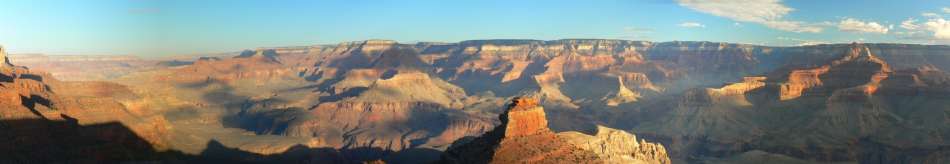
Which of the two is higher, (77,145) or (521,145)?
(521,145)

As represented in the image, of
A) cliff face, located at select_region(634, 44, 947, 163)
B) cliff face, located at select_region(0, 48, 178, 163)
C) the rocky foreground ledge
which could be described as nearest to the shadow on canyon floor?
cliff face, located at select_region(0, 48, 178, 163)

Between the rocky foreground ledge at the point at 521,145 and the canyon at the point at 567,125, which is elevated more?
the rocky foreground ledge at the point at 521,145

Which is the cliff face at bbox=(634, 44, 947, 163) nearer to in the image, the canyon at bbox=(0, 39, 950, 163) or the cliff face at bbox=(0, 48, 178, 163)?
the canyon at bbox=(0, 39, 950, 163)

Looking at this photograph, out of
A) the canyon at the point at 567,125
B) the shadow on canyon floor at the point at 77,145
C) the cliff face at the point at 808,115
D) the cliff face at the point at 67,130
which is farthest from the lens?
the cliff face at the point at 808,115

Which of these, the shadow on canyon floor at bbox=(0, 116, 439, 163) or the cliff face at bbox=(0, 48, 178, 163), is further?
the cliff face at bbox=(0, 48, 178, 163)

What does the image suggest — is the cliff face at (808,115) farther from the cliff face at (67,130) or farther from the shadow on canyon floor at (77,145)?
the cliff face at (67,130)

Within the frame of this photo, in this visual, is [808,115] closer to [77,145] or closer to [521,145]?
[521,145]

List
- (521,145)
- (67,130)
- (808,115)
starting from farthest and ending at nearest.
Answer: (808,115) < (67,130) < (521,145)

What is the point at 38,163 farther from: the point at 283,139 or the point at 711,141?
the point at 711,141

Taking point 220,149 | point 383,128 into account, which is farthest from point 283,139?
point 383,128

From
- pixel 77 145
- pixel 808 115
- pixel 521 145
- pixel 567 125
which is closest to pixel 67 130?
pixel 77 145

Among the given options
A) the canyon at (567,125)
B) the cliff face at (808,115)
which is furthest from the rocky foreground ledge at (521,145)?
the cliff face at (808,115)
